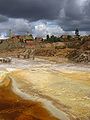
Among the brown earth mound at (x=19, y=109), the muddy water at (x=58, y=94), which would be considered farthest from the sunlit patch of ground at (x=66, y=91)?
the brown earth mound at (x=19, y=109)

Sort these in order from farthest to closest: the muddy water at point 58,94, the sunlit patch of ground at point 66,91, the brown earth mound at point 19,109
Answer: the sunlit patch of ground at point 66,91 → the muddy water at point 58,94 → the brown earth mound at point 19,109

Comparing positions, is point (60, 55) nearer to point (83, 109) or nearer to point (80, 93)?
point (80, 93)

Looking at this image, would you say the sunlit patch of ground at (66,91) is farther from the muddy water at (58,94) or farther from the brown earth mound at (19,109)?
the brown earth mound at (19,109)

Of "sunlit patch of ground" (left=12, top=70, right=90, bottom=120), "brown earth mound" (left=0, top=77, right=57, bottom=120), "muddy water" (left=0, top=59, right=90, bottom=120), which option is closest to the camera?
"brown earth mound" (left=0, top=77, right=57, bottom=120)

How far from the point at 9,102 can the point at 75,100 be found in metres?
4.77

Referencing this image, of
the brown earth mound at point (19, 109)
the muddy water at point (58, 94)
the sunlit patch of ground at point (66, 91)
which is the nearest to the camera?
the brown earth mound at point (19, 109)

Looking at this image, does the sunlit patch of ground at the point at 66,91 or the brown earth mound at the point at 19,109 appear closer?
the brown earth mound at the point at 19,109

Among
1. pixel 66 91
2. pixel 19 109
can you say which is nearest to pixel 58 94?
pixel 66 91

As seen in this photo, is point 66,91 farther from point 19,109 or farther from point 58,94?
point 19,109

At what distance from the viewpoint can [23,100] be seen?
883 inches

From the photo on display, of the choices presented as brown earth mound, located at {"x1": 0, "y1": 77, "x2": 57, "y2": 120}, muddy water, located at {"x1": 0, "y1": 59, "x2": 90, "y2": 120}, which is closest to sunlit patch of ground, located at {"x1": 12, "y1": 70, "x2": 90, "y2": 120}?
muddy water, located at {"x1": 0, "y1": 59, "x2": 90, "y2": 120}

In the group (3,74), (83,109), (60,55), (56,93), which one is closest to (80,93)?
(56,93)

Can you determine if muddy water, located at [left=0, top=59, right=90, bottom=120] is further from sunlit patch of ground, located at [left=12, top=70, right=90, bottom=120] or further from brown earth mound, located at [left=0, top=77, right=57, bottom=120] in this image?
brown earth mound, located at [left=0, top=77, right=57, bottom=120]

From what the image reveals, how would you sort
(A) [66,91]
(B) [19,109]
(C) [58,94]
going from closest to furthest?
(B) [19,109] < (C) [58,94] < (A) [66,91]
